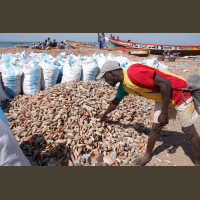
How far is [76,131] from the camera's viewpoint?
2270 millimetres

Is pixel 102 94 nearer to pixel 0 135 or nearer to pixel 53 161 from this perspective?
pixel 53 161

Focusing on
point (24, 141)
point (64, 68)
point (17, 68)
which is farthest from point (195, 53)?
point (24, 141)

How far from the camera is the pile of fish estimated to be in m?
2.08

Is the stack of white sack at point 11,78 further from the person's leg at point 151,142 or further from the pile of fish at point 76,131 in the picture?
the person's leg at point 151,142

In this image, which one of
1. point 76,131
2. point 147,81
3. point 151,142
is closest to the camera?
point 147,81

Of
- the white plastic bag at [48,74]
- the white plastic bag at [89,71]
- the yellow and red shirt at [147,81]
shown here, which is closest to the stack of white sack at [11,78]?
the white plastic bag at [48,74]

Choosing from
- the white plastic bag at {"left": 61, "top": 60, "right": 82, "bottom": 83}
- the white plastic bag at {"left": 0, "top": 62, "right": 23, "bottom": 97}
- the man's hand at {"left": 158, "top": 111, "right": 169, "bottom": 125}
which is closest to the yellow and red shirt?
the man's hand at {"left": 158, "top": 111, "right": 169, "bottom": 125}

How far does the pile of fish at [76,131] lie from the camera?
208 cm

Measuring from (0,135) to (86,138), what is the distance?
3.86ft

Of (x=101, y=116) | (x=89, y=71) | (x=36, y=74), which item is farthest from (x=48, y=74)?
(x=101, y=116)

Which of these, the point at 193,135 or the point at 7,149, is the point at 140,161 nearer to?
the point at 193,135

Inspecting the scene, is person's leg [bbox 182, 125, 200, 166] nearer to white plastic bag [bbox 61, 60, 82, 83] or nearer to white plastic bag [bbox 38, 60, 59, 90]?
white plastic bag [bbox 61, 60, 82, 83]

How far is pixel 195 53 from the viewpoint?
49.2 ft

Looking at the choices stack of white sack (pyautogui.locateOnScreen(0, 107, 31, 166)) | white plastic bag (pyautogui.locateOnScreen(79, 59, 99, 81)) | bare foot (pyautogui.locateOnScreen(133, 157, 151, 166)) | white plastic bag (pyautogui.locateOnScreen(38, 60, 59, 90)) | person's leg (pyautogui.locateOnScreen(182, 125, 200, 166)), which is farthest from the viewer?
white plastic bag (pyautogui.locateOnScreen(79, 59, 99, 81))
